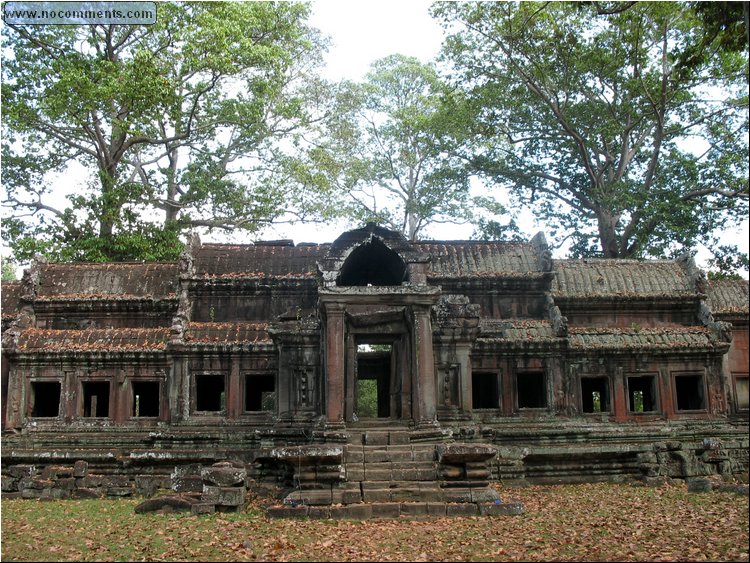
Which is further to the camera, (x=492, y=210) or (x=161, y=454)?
(x=492, y=210)

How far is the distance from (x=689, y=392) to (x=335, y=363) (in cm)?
1263

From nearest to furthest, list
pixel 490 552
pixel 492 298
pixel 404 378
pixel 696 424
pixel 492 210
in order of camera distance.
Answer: pixel 490 552, pixel 404 378, pixel 696 424, pixel 492 298, pixel 492 210

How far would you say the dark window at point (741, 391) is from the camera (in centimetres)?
2111

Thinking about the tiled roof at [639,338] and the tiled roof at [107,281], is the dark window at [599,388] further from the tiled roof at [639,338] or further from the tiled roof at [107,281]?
the tiled roof at [107,281]

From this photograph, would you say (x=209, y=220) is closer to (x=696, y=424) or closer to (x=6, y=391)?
(x=6, y=391)

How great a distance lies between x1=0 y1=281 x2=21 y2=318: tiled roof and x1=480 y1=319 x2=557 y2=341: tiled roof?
1384 centimetres

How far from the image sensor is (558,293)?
2122 cm

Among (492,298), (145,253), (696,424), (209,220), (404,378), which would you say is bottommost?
(696,424)

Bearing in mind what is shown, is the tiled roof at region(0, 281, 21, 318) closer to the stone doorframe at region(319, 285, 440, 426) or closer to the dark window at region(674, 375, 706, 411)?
the stone doorframe at region(319, 285, 440, 426)

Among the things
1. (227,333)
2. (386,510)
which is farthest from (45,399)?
(386,510)

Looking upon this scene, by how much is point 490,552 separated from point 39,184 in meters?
25.4

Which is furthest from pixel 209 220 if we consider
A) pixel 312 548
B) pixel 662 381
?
pixel 312 548

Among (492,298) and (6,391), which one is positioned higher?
(492,298)

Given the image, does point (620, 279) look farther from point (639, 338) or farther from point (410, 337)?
point (410, 337)
